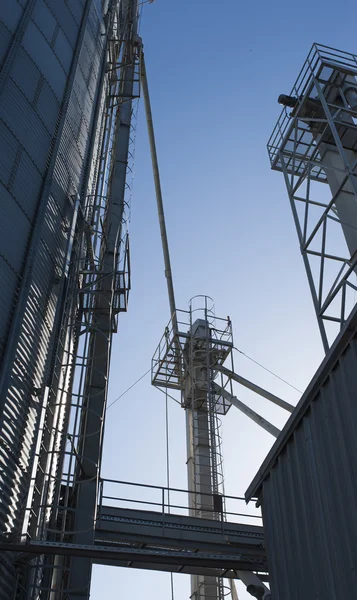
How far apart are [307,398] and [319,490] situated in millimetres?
1316

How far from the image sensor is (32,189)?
514 inches

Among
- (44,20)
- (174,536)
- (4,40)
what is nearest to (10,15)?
(4,40)

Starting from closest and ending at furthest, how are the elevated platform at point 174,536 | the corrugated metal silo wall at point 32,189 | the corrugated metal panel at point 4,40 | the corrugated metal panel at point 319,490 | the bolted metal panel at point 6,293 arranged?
the corrugated metal panel at point 319,490 < the corrugated metal silo wall at point 32,189 < the bolted metal panel at point 6,293 < the corrugated metal panel at point 4,40 < the elevated platform at point 174,536

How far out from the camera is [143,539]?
1402 centimetres

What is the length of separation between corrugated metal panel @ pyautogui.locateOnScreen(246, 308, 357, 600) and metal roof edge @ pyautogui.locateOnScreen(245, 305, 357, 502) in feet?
0.04

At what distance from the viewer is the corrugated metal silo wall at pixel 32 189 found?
1062 centimetres

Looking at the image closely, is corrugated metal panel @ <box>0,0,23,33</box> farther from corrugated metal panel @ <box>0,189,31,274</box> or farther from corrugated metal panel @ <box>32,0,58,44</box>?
corrugated metal panel @ <box>0,189,31,274</box>

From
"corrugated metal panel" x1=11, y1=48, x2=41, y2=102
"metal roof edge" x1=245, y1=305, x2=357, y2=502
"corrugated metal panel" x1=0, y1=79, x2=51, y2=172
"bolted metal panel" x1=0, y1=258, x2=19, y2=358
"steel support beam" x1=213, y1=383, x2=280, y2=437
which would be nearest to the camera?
"metal roof edge" x1=245, y1=305, x2=357, y2=502

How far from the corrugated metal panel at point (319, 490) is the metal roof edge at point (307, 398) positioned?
1 cm

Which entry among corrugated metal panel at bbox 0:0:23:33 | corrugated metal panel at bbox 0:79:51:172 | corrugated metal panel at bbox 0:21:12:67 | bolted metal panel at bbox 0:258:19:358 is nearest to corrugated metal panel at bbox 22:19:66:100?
corrugated metal panel at bbox 0:0:23:33

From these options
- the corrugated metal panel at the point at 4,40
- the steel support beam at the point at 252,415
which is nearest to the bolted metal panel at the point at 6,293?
the corrugated metal panel at the point at 4,40

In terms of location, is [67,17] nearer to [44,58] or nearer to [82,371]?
[44,58]

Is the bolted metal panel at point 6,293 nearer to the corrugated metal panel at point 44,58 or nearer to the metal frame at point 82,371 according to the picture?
the metal frame at point 82,371

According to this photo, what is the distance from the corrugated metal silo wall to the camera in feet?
34.8
